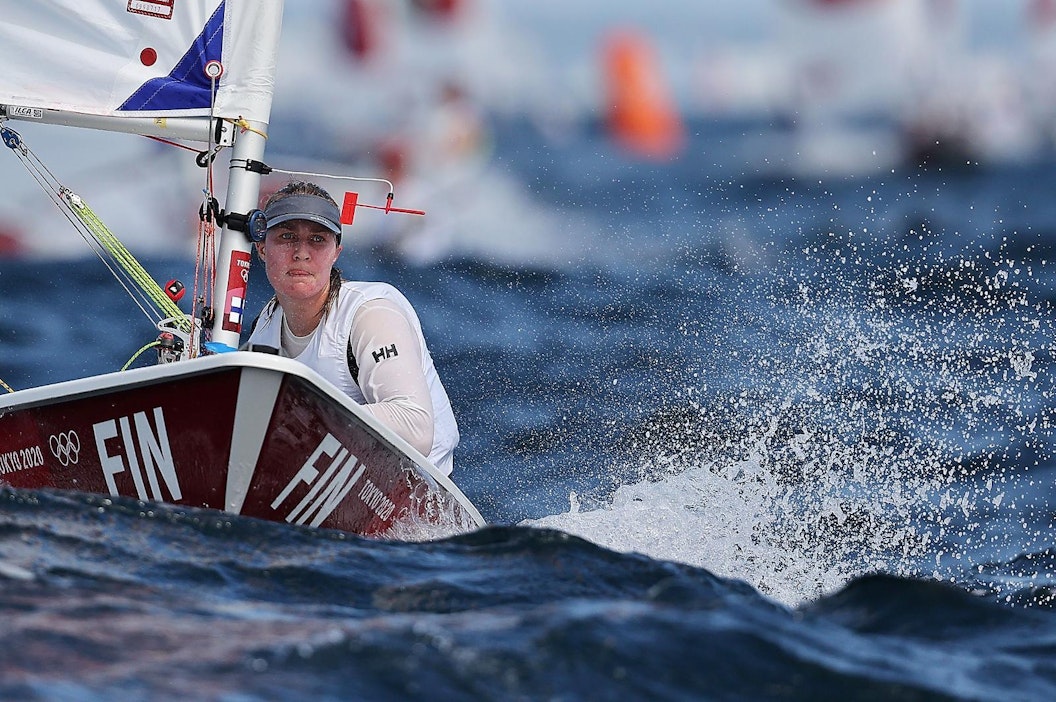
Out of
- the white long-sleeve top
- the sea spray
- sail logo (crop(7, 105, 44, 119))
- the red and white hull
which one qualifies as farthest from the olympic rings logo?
the sea spray

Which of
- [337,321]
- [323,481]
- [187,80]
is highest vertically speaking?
[187,80]

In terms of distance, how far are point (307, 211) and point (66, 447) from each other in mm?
1036

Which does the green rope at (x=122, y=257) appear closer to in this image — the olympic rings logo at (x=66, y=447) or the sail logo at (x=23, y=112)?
the sail logo at (x=23, y=112)

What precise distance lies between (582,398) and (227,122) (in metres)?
4.19

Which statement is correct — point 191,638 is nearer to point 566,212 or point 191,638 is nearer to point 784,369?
point 784,369

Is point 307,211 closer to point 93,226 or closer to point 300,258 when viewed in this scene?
point 300,258

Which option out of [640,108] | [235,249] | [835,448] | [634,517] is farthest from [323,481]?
[640,108]

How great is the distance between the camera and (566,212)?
2077cm

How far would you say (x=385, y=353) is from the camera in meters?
4.24

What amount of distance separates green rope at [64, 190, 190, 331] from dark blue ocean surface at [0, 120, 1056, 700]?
1.26 metres

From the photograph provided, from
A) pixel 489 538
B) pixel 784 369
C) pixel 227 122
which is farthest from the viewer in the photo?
pixel 784 369

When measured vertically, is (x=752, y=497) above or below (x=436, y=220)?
below

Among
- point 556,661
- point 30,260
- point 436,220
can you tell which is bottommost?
point 556,661

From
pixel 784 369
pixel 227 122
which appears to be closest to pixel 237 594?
pixel 227 122
